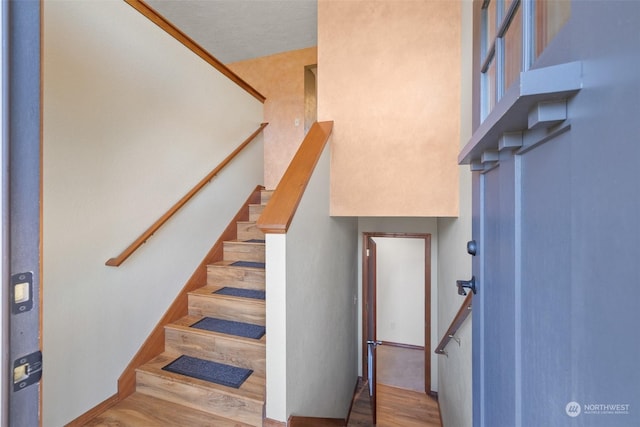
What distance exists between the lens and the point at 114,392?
1.73 meters

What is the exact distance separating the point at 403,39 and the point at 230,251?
2.41 m

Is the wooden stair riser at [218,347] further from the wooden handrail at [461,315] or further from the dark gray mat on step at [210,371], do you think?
the wooden handrail at [461,315]

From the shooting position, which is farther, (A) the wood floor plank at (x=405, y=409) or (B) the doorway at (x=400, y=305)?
(B) the doorway at (x=400, y=305)

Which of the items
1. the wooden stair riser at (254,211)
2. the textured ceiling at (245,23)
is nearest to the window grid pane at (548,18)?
the wooden stair riser at (254,211)

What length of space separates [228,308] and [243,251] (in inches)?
26.3

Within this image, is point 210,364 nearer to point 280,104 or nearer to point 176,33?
point 176,33

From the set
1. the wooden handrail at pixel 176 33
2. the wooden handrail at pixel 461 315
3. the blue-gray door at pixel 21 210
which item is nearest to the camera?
the blue-gray door at pixel 21 210

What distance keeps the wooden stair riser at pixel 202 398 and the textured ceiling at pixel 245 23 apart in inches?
142

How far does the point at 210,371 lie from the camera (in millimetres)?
1810

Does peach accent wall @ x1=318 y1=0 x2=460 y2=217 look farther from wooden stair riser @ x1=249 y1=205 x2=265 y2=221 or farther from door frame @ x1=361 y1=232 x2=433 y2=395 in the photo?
door frame @ x1=361 y1=232 x2=433 y2=395

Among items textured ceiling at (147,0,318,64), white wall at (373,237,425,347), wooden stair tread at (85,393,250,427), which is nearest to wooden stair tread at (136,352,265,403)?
wooden stair tread at (85,393,250,427)

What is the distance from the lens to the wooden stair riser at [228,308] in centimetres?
206

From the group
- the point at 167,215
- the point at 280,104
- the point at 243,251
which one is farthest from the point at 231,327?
the point at 280,104

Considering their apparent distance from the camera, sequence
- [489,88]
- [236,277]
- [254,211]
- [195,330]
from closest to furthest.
→ [489,88] → [195,330] → [236,277] → [254,211]
